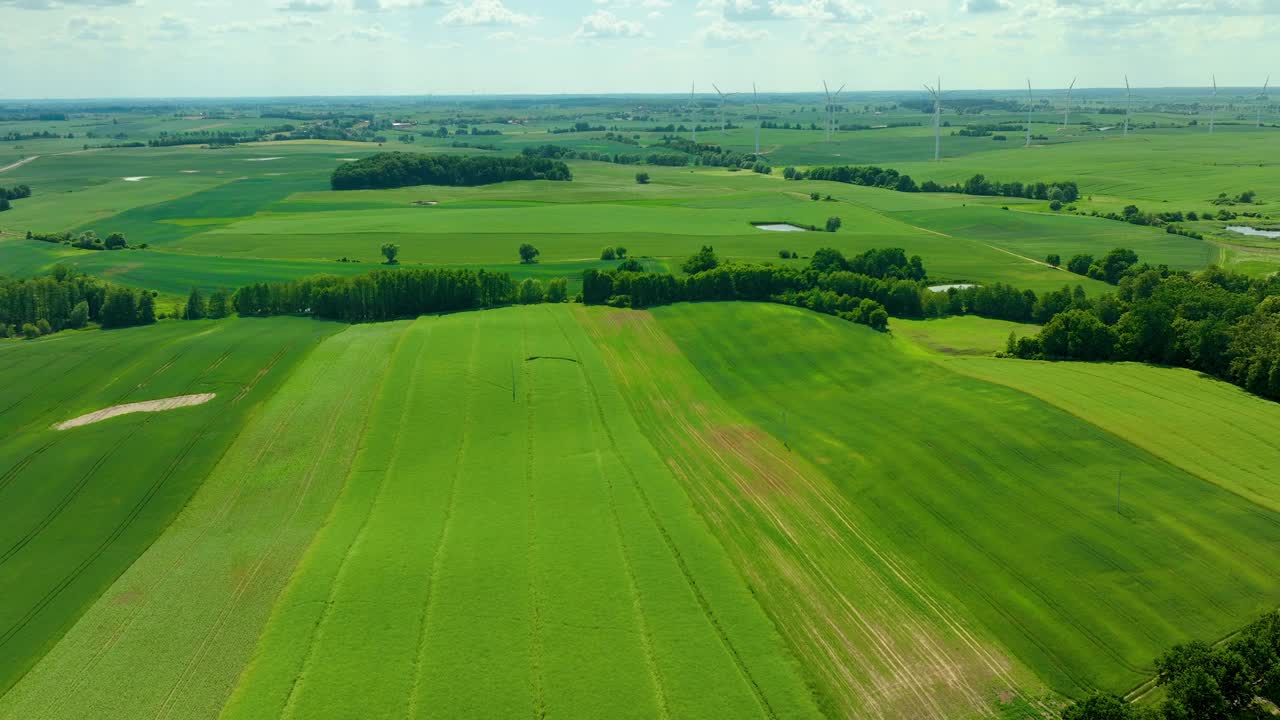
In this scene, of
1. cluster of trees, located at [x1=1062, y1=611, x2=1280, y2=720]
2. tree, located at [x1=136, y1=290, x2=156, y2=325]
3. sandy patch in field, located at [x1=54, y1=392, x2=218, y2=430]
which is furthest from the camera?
tree, located at [x1=136, y1=290, x2=156, y2=325]

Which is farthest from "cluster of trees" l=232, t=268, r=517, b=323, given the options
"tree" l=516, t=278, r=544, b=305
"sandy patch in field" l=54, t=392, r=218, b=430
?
"sandy patch in field" l=54, t=392, r=218, b=430

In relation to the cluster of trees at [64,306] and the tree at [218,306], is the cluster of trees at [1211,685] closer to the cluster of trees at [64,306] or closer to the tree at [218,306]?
the tree at [218,306]

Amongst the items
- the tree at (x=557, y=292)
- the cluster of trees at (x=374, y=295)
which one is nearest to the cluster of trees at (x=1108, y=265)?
the tree at (x=557, y=292)

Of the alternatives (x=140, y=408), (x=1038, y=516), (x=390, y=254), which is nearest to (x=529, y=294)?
(x=390, y=254)

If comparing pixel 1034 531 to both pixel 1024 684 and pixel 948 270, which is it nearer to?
pixel 1024 684

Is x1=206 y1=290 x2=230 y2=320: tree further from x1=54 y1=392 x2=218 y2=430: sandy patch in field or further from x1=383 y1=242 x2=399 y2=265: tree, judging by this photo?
x1=54 y1=392 x2=218 y2=430: sandy patch in field

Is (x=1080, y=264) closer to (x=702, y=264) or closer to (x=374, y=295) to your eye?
(x=702, y=264)

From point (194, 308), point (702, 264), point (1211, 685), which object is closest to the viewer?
point (1211, 685)
